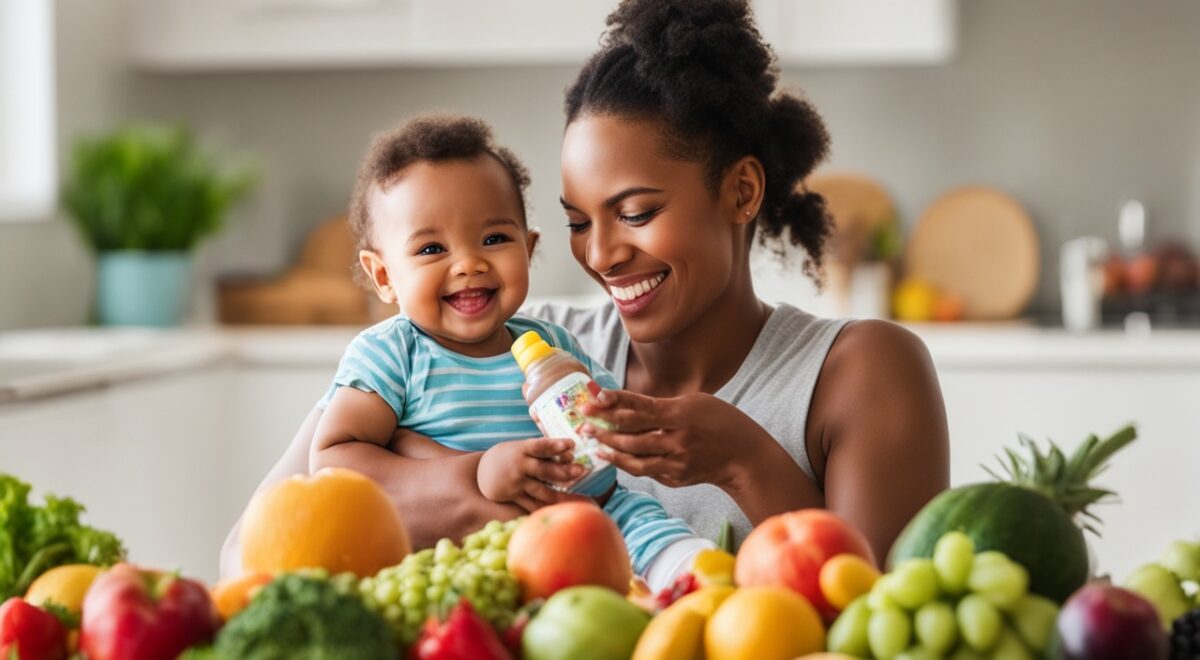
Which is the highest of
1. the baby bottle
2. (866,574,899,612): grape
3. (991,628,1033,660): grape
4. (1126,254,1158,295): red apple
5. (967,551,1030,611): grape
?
the baby bottle

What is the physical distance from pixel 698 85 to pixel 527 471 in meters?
0.52

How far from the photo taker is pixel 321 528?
854 millimetres

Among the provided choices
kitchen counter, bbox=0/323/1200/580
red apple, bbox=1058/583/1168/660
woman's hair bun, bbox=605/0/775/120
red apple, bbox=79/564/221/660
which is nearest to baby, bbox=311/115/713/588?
woman's hair bun, bbox=605/0/775/120

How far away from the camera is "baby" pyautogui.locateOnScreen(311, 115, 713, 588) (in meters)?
1.23

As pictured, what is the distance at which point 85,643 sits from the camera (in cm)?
75

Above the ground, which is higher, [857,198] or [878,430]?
[857,198]

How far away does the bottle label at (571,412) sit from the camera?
1.01 metres

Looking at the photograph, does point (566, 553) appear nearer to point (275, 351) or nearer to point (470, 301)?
point (470, 301)

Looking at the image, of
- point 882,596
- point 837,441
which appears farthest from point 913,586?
point 837,441

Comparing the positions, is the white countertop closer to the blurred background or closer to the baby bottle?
the blurred background

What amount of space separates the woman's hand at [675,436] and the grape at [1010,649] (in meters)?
0.36

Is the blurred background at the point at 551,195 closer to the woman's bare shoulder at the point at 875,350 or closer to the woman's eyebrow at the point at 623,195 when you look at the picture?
the woman's bare shoulder at the point at 875,350

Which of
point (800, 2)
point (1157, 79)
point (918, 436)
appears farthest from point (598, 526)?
point (1157, 79)

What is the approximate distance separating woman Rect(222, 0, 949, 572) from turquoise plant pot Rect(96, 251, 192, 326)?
7.10 feet
